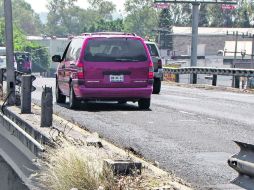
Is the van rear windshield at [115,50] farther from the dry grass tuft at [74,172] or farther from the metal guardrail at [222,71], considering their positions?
the metal guardrail at [222,71]

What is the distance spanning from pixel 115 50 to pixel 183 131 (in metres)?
4.65

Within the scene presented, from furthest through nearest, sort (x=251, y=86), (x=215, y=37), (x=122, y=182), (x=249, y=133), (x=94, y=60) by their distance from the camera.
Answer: (x=215, y=37)
(x=251, y=86)
(x=94, y=60)
(x=249, y=133)
(x=122, y=182)

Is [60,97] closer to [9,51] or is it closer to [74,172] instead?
[9,51]

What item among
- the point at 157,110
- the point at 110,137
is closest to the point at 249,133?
the point at 110,137

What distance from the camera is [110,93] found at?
17766mm

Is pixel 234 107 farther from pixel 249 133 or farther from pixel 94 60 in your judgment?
pixel 249 133

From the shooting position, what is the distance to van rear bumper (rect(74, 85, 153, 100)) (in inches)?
693

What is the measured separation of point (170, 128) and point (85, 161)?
257 inches

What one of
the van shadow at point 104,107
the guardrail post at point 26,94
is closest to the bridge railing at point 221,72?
the van shadow at point 104,107

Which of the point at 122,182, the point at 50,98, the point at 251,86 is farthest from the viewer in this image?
the point at 251,86

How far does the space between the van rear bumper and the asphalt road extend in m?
→ 0.34

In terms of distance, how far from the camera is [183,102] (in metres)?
21.6

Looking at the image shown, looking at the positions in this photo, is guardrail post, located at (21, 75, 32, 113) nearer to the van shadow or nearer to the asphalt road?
the asphalt road

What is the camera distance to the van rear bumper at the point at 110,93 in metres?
17.6
